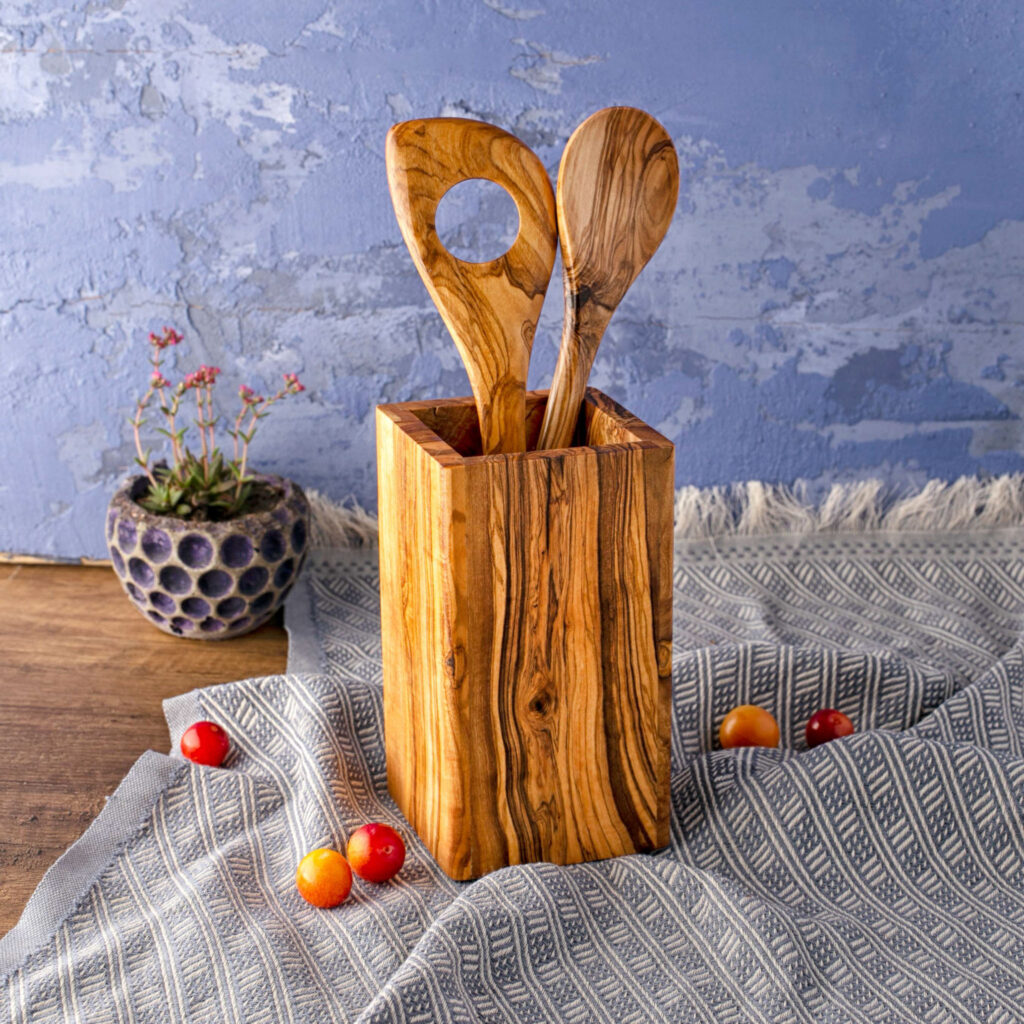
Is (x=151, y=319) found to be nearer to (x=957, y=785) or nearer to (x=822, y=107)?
(x=822, y=107)

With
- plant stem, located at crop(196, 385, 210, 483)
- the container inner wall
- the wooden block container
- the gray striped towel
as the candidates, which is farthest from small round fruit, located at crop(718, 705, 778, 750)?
plant stem, located at crop(196, 385, 210, 483)

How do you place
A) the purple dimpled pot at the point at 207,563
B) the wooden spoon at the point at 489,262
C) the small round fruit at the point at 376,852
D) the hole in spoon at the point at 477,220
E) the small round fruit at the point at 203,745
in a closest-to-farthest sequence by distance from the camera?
the wooden spoon at the point at 489,262
the small round fruit at the point at 376,852
the small round fruit at the point at 203,745
the purple dimpled pot at the point at 207,563
the hole in spoon at the point at 477,220

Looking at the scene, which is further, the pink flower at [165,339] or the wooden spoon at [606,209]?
the pink flower at [165,339]

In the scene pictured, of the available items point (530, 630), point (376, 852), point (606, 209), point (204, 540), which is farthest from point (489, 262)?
point (204, 540)

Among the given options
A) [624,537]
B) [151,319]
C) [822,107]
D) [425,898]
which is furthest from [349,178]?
[425,898]

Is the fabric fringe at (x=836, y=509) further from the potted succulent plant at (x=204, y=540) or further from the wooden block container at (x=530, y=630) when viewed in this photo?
the wooden block container at (x=530, y=630)

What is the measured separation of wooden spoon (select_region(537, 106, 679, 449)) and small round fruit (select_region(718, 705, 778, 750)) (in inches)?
14.1

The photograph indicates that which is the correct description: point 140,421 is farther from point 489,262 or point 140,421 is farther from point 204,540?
point 489,262

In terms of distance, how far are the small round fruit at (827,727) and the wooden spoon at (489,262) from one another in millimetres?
385

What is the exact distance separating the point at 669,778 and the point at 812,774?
0.12 metres

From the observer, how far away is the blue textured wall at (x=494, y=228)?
124cm

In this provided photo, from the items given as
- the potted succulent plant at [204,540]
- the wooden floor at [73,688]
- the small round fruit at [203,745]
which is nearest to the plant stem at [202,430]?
the potted succulent plant at [204,540]

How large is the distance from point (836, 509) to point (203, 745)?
84 cm

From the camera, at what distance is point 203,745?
0.95 metres
